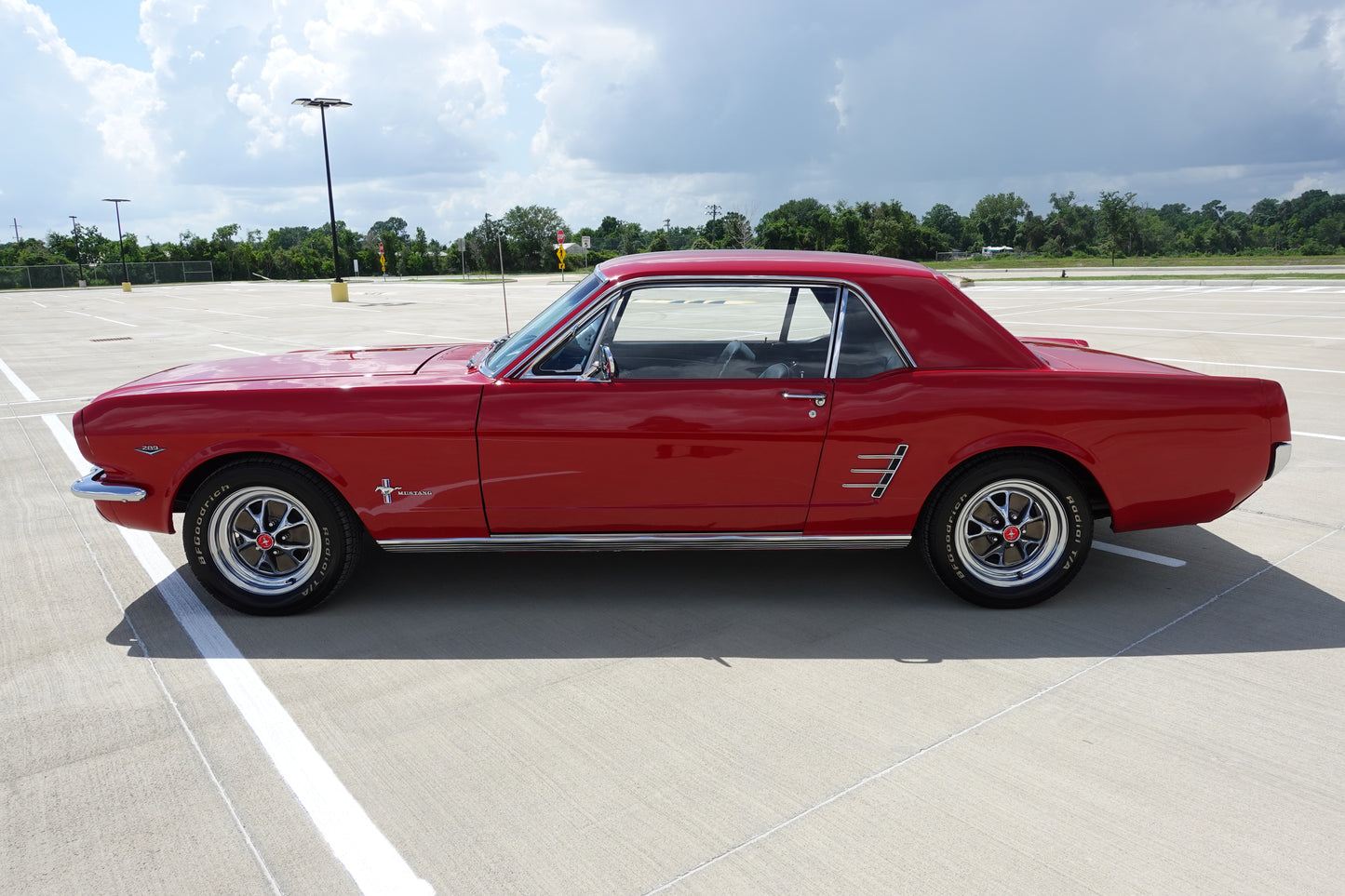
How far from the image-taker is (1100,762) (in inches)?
114

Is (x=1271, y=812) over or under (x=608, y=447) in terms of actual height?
under

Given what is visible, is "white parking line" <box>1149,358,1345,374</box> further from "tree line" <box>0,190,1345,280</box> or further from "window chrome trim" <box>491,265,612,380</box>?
"tree line" <box>0,190,1345,280</box>

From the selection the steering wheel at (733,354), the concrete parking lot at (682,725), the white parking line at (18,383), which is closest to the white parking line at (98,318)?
the white parking line at (18,383)

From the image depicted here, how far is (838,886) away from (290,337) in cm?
1714

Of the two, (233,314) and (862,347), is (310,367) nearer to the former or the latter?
(862,347)

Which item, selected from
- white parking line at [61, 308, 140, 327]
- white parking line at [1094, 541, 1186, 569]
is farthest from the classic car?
white parking line at [61, 308, 140, 327]

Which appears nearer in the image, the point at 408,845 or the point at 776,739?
the point at 408,845

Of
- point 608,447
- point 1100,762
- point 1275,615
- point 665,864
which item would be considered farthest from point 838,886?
point 1275,615

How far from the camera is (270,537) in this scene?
407cm

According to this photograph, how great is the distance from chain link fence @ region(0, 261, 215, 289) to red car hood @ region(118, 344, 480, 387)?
7181 cm

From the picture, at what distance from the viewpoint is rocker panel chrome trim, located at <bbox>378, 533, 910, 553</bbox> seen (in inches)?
157

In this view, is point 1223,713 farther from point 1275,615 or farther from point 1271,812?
point 1275,615

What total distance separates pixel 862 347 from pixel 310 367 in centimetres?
263

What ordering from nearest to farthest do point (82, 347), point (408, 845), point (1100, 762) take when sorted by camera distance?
1. point (408, 845)
2. point (1100, 762)
3. point (82, 347)
